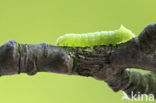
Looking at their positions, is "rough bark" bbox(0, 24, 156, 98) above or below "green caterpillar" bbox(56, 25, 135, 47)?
below

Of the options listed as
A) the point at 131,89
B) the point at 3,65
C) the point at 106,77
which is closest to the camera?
the point at 3,65

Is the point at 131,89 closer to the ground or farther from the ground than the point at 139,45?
closer to the ground

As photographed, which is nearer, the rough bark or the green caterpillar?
the rough bark

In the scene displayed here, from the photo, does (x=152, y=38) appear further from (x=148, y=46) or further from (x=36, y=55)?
(x=36, y=55)

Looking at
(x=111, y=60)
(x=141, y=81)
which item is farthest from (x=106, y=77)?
(x=141, y=81)

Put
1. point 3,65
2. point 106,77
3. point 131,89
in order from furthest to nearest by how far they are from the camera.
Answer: point 131,89 → point 106,77 → point 3,65

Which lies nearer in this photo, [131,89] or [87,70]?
[87,70]

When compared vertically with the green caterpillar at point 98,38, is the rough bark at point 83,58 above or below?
below

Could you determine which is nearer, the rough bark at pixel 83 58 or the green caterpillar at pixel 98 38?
the rough bark at pixel 83 58
